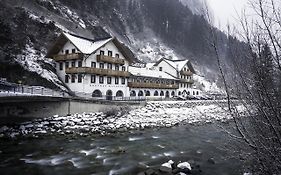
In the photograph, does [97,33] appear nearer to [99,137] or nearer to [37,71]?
[37,71]

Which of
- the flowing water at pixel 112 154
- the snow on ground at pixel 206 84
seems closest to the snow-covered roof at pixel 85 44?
the flowing water at pixel 112 154

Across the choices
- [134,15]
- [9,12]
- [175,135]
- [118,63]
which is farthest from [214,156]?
[134,15]

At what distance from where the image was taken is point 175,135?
79.9 feet

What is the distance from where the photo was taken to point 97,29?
67250mm

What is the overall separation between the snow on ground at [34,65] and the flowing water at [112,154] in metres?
18.6

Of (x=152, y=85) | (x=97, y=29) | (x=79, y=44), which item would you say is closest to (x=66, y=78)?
(x=79, y=44)

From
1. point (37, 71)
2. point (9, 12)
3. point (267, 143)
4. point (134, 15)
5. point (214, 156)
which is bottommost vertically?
point (214, 156)

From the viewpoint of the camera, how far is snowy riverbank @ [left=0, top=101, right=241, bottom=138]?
77.1 feet

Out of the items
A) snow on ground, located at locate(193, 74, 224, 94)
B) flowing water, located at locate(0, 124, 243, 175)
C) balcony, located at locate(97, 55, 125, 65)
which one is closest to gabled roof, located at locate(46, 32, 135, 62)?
balcony, located at locate(97, 55, 125, 65)

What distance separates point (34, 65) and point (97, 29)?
32355mm

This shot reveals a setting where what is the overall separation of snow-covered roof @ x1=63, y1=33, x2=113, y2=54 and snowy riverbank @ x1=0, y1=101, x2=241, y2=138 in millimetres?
11988

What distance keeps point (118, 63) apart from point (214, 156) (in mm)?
27789

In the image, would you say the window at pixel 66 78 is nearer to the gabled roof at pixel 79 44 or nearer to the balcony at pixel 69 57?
the balcony at pixel 69 57

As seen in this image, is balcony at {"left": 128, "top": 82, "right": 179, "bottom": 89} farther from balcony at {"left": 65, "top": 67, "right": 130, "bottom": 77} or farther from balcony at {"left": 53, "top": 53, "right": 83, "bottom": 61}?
balcony at {"left": 53, "top": 53, "right": 83, "bottom": 61}
